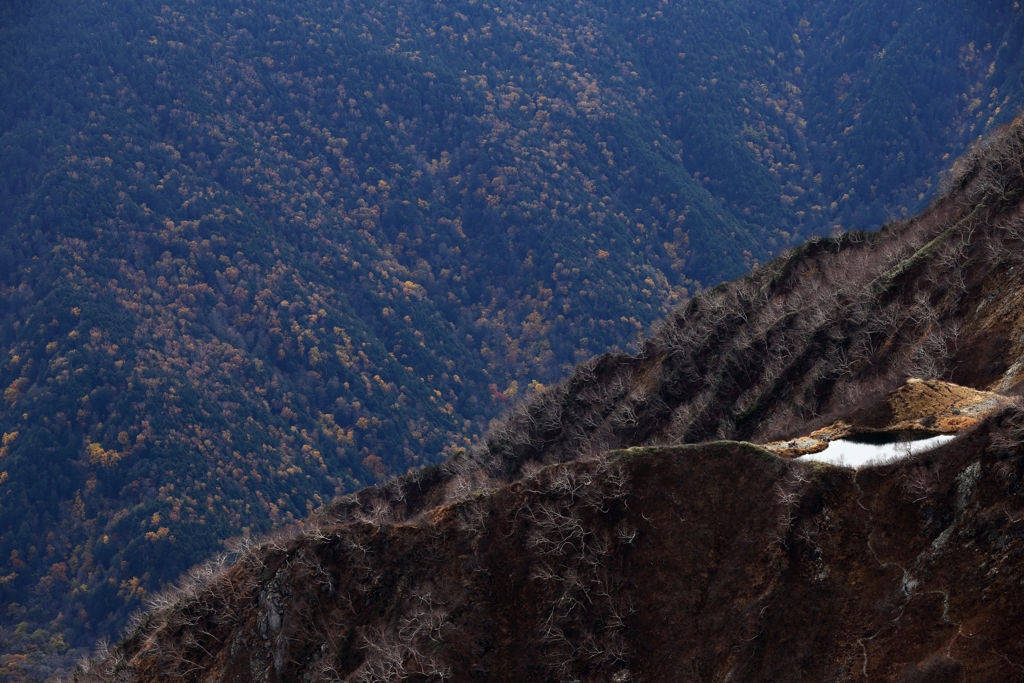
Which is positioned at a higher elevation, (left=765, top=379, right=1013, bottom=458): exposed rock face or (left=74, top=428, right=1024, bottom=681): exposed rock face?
(left=765, top=379, right=1013, bottom=458): exposed rock face

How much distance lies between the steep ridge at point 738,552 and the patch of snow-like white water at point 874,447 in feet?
10.8

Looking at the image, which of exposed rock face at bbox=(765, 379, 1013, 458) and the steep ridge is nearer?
the steep ridge

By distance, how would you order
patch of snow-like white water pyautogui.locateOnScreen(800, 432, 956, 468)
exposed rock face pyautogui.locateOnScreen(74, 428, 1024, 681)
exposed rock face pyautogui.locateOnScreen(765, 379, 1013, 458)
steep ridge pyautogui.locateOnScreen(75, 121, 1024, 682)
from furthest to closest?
exposed rock face pyautogui.locateOnScreen(765, 379, 1013, 458) → patch of snow-like white water pyautogui.locateOnScreen(800, 432, 956, 468) → steep ridge pyautogui.locateOnScreen(75, 121, 1024, 682) → exposed rock face pyautogui.locateOnScreen(74, 428, 1024, 681)

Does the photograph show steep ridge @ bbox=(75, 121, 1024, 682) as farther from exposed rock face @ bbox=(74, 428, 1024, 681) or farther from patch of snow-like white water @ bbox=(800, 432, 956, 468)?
patch of snow-like white water @ bbox=(800, 432, 956, 468)

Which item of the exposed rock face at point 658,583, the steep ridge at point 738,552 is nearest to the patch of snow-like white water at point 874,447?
the steep ridge at point 738,552

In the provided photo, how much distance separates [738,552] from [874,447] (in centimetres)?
1120

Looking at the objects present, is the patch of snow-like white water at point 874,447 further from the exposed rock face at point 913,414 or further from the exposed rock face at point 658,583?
the exposed rock face at point 658,583

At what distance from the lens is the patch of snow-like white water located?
58.0 meters

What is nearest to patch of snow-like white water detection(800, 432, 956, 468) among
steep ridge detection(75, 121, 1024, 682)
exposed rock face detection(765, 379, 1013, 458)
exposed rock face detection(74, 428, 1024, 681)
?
exposed rock face detection(765, 379, 1013, 458)

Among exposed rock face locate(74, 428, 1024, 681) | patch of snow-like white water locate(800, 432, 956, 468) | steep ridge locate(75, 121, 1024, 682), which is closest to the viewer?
exposed rock face locate(74, 428, 1024, 681)

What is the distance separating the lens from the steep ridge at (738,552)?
4997 cm

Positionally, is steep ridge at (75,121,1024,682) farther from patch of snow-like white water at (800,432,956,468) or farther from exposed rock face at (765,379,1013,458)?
patch of snow-like white water at (800,432,956,468)

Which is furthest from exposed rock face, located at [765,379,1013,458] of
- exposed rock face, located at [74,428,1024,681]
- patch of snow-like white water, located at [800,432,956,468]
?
exposed rock face, located at [74,428,1024,681]

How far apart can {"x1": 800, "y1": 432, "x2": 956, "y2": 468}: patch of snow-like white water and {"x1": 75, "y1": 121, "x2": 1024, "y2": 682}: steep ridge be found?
3.29 meters
